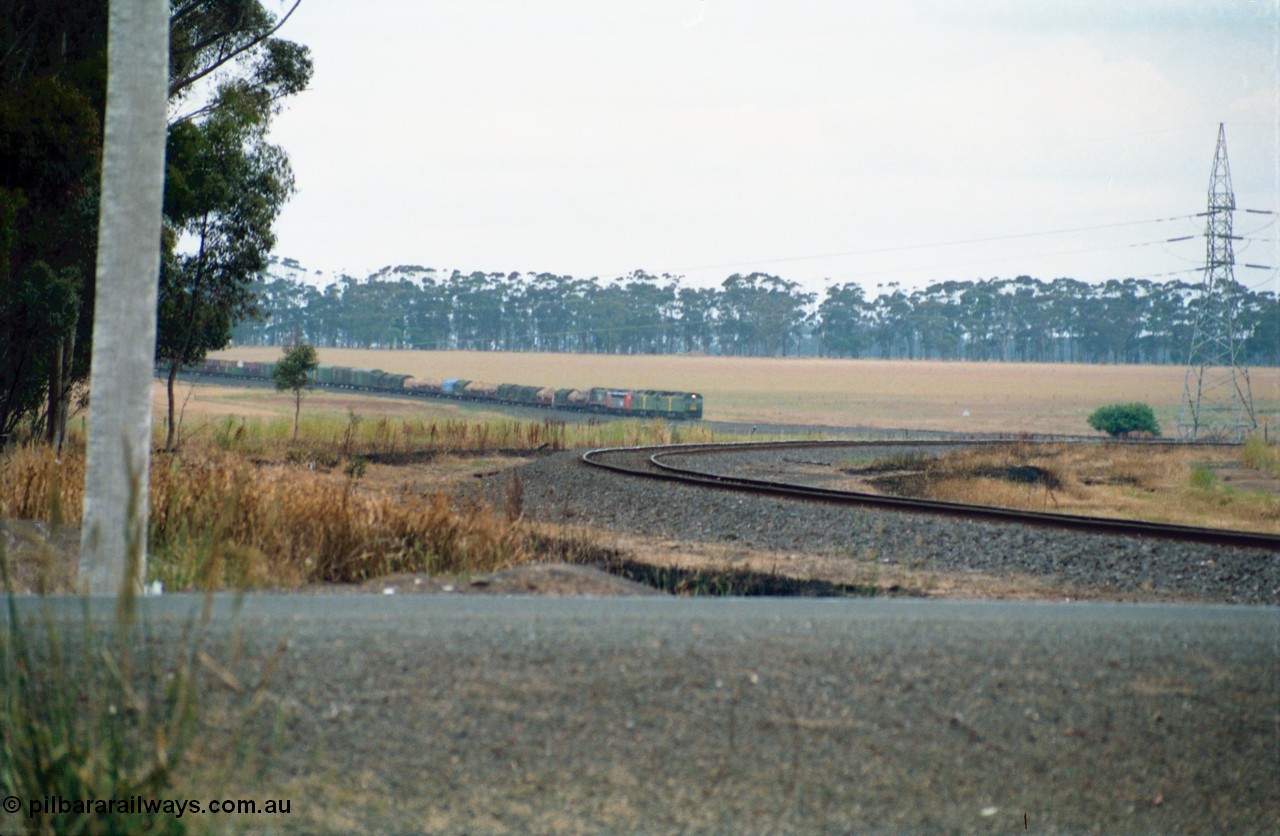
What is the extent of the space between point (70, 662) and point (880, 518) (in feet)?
39.1

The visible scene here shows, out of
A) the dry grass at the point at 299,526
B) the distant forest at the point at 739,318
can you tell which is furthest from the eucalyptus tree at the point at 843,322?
the dry grass at the point at 299,526

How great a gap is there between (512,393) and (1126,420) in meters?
31.5

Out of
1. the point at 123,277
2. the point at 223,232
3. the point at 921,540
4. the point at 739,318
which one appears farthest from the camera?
the point at 739,318

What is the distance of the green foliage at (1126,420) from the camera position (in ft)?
166

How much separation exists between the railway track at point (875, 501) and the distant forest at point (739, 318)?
4824 inches

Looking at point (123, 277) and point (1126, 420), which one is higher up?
point (123, 277)

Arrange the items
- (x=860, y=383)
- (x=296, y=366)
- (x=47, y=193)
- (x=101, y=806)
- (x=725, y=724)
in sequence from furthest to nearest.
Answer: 1. (x=860, y=383)
2. (x=296, y=366)
3. (x=47, y=193)
4. (x=725, y=724)
5. (x=101, y=806)

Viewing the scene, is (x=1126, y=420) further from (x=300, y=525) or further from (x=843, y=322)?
(x=843, y=322)

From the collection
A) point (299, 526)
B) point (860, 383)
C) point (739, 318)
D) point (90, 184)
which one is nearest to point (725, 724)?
point (299, 526)

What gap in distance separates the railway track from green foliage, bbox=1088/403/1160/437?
26.4m

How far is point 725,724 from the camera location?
477 cm

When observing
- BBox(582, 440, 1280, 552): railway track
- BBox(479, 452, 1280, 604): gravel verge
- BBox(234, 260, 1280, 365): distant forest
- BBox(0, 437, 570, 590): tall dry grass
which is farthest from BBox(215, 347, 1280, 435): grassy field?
BBox(0, 437, 570, 590): tall dry grass

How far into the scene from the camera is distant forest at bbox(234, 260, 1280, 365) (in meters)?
148

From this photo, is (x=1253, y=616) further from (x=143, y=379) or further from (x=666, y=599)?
(x=143, y=379)
